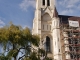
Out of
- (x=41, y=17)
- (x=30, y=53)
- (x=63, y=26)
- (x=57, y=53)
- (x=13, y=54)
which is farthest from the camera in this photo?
(x=41, y=17)

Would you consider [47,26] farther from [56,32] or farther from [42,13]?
[56,32]

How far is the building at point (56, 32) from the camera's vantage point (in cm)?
4116

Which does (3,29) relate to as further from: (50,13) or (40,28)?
(50,13)

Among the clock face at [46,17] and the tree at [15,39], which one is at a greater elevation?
the clock face at [46,17]

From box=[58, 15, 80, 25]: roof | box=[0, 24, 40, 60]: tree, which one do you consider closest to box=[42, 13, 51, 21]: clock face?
box=[58, 15, 80, 25]: roof

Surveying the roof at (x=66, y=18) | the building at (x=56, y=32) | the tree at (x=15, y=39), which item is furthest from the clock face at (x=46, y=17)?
the tree at (x=15, y=39)

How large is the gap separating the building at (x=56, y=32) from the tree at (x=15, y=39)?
14448 millimetres

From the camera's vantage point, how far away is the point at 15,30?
958 inches

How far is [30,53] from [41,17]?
24202 mm

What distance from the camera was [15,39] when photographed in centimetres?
2356

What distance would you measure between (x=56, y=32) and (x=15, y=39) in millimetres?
21074

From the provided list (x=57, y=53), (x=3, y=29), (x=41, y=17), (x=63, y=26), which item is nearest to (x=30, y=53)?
(x=3, y=29)

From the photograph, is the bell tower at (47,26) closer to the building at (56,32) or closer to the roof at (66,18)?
the building at (56,32)

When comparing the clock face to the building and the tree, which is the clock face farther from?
the tree
